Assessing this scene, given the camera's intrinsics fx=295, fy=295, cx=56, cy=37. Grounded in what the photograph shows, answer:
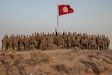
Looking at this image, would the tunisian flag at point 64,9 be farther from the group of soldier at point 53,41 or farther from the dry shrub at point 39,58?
the dry shrub at point 39,58

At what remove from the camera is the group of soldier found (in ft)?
86.8

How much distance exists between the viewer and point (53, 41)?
27000mm

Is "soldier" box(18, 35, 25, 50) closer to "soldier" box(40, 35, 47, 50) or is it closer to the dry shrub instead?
"soldier" box(40, 35, 47, 50)

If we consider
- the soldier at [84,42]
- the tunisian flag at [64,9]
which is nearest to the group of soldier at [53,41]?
the soldier at [84,42]

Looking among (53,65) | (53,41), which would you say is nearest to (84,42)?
(53,41)

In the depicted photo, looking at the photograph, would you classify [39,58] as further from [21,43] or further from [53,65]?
[21,43]

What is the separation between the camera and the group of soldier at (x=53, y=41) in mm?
26469

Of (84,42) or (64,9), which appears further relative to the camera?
(64,9)

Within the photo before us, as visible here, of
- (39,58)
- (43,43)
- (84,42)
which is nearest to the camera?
(39,58)

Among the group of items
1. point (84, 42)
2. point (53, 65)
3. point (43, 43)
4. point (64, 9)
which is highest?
point (64, 9)

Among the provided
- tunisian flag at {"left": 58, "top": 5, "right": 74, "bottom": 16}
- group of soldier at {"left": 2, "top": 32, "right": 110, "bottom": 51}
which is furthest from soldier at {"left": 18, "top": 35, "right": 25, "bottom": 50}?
tunisian flag at {"left": 58, "top": 5, "right": 74, "bottom": 16}

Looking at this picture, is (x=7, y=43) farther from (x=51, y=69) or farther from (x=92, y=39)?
(x=51, y=69)

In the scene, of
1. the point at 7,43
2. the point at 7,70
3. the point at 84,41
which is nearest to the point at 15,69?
the point at 7,70

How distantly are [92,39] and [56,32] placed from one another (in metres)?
3.49
